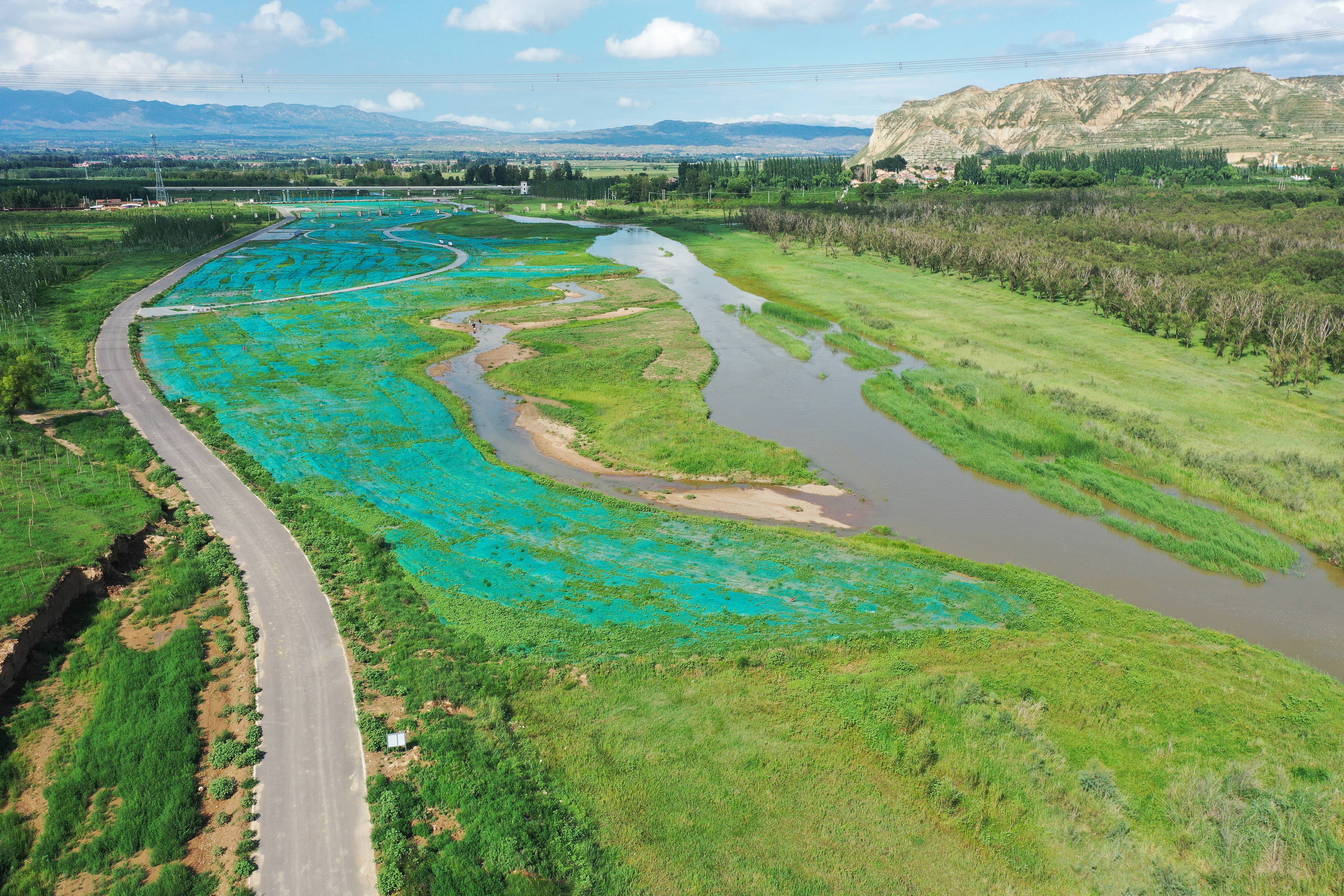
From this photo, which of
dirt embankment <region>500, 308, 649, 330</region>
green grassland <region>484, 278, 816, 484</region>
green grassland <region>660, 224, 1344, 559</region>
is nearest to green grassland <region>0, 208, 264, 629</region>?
green grassland <region>484, 278, 816, 484</region>

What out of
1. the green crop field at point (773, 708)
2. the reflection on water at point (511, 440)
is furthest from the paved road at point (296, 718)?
the reflection on water at point (511, 440)

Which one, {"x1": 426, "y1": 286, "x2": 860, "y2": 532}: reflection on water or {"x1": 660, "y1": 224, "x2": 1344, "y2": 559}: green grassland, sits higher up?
{"x1": 660, "y1": 224, "x2": 1344, "y2": 559}: green grassland

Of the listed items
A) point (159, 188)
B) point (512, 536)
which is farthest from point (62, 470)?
point (159, 188)

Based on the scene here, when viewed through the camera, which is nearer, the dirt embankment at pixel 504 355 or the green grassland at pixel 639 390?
the green grassland at pixel 639 390

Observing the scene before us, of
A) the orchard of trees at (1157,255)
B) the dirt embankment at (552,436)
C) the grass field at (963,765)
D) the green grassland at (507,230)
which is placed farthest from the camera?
the green grassland at (507,230)

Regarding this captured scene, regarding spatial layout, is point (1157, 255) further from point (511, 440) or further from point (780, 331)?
point (511, 440)

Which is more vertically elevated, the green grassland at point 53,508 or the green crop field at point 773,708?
the green grassland at point 53,508

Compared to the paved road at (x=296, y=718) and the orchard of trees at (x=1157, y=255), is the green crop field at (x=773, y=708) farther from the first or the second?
the orchard of trees at (x=1157, y=255)

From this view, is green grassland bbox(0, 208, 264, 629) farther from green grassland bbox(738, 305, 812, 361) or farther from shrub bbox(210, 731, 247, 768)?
green grassland bbox(738, 305, 812, 361)
